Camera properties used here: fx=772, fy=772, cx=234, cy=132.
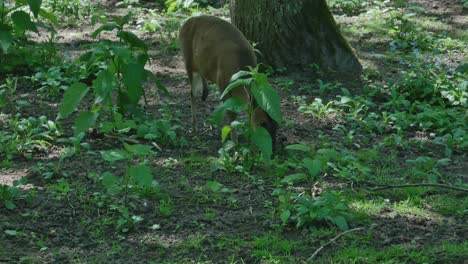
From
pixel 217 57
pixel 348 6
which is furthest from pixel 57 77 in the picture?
pixel 348 6

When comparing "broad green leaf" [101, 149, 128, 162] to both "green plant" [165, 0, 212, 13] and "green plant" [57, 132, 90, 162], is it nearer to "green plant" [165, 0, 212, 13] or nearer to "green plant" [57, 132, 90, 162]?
"green plant" [57, 132, 90, 162]

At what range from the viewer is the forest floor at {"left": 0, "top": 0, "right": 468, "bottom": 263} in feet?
17.6

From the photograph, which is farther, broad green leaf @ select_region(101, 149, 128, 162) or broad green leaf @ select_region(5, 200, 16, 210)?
broad green leaf @ select_region(5, 200, 16, 210)

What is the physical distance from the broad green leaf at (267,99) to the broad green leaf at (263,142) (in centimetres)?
28

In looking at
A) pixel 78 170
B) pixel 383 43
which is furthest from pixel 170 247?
pixel 383 43

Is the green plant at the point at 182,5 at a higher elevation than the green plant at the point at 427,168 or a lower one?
higher

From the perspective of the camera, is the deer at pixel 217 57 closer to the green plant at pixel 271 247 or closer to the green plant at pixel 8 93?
the green plant at pixel 271 247

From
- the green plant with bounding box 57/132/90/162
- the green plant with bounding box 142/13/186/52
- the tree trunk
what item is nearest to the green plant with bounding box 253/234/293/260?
the green plant with bounding box 57/132/90/162

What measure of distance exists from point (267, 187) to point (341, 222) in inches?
42.8

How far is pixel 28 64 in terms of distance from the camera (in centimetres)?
970

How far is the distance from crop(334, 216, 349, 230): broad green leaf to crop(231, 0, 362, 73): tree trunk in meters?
4.59

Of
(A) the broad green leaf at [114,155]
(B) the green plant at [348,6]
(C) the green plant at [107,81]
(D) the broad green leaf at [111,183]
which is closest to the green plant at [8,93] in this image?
(C) the green plant at [107,81]

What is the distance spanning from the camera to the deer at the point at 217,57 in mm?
7502

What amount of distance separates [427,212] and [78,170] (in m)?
2.98
